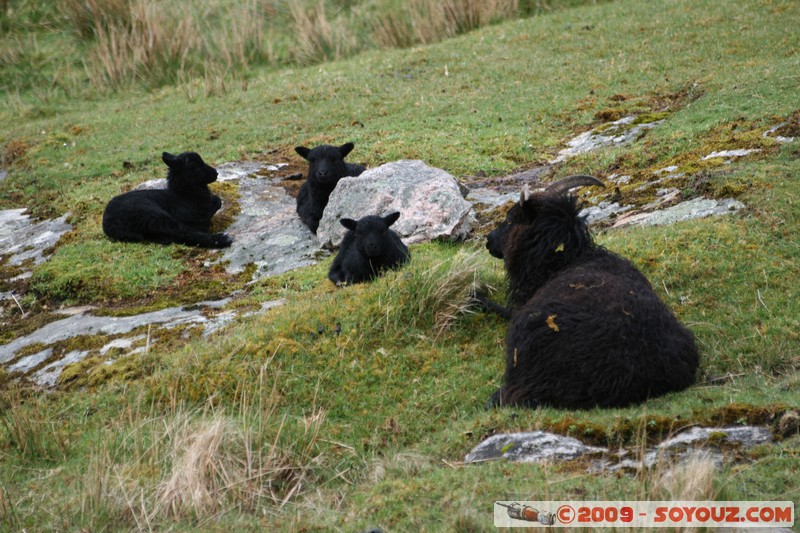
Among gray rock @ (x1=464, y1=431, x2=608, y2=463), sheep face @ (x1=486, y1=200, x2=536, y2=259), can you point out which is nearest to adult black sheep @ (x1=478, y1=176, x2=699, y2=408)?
sheep face @ (x1=486, y1=200, x2=536, y2=259)

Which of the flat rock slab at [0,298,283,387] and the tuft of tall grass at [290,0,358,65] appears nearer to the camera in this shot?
the flat rock slab at [0,298,283,387]

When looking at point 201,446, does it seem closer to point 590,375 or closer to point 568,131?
point 590,375

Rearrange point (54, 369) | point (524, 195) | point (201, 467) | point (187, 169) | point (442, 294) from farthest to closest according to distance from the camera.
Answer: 1. point (187, 169)
2. point (54, 369)
3. point (442, 294)
4. point (524, 195)
5. point (201, 467)

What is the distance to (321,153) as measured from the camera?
14242 mm

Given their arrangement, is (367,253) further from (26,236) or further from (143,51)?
(143,51)

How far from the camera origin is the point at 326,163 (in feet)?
45.9

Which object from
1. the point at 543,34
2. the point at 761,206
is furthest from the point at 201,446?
the point at 543,34

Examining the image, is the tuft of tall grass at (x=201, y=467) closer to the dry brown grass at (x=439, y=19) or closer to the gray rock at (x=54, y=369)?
the gray rock at (x=54, y=369)

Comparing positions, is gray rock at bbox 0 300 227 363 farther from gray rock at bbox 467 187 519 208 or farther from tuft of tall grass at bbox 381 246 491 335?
gray rock at bbox 467 187 519 208

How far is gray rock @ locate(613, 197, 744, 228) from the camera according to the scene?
10.3 metres

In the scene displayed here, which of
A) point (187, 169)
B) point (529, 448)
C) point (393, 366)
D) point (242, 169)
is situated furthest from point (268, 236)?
point (529, 448)

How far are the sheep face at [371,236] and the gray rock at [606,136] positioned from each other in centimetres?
545

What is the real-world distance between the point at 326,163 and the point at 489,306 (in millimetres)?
5924

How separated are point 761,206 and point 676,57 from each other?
1091cm
